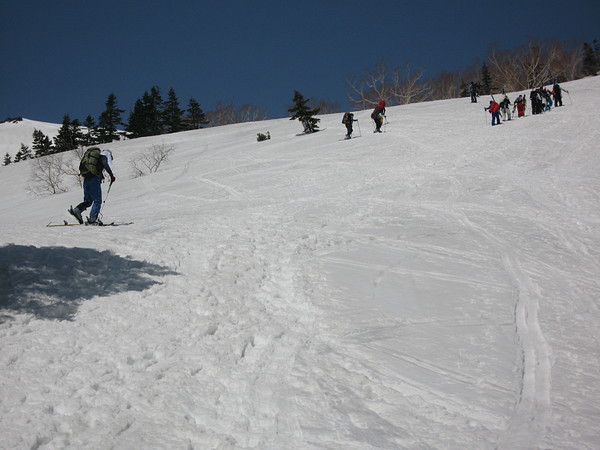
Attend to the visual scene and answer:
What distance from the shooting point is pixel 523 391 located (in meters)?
3.37

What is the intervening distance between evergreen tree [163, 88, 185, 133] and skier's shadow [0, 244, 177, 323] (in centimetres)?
6030

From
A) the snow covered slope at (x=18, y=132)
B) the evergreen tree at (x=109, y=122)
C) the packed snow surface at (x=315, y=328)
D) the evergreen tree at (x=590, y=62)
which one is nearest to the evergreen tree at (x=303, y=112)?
the packed snow surface at (x=315, y=328)

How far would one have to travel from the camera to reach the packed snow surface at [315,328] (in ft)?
9.71

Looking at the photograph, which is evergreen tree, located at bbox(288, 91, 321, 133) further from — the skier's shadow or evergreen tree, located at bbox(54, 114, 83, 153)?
evergreen tree, located at bbox(54, 114, 83, 153)

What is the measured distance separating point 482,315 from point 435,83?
79925mm

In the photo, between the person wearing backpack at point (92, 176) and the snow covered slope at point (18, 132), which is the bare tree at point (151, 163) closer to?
the person wearing backpack at point (92, 176)

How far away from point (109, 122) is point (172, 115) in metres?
8.99

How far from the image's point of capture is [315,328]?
4.47 meters

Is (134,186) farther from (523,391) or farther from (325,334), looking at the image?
(523,391)

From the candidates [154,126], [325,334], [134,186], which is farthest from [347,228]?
[154,126]

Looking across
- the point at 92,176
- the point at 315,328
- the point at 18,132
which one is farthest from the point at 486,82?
the point at 18,132

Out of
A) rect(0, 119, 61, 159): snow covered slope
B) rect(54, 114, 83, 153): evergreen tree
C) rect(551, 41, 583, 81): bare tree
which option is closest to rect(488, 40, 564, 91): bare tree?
rect(551, 41, 583, 81): bare tree

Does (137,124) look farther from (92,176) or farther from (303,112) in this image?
(92,176)

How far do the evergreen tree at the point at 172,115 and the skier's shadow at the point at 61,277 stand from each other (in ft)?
198
